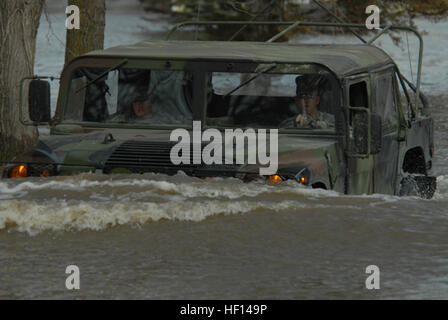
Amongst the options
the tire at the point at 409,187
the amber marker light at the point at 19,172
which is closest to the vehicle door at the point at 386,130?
the tire at the point at 409,187

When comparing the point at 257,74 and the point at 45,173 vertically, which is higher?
the point at 257,74

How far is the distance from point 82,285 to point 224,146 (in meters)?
1.87

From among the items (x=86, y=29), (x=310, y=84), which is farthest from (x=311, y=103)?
(x=86, y=29)

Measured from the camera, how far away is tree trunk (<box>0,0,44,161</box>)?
43.9 ft

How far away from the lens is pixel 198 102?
9039 mm

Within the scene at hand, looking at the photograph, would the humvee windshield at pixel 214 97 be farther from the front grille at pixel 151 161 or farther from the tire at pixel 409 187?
the tire at pixel 409 187

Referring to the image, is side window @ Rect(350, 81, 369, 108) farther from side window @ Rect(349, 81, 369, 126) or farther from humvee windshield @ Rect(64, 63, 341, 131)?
humvee windshield @ Rect(64, 63, 341, 131)

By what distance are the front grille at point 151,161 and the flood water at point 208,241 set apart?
7 centimetres

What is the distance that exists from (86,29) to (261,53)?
633cm

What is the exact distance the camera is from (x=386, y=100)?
10.2 meters

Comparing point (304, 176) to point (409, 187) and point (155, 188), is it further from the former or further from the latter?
point (409, 187)

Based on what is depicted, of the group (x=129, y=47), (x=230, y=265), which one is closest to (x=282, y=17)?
(x=129, y=47)
